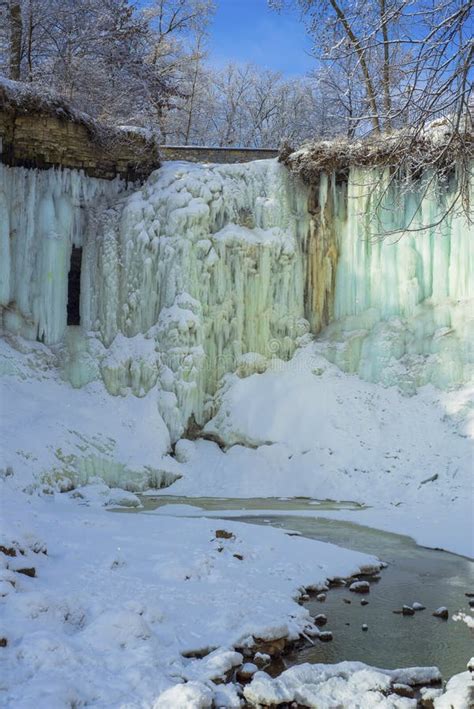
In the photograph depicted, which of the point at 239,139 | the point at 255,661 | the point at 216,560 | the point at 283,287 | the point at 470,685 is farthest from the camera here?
the point at 239,139

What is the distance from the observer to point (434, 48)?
4.99 m

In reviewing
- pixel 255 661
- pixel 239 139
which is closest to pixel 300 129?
pixel 239 139

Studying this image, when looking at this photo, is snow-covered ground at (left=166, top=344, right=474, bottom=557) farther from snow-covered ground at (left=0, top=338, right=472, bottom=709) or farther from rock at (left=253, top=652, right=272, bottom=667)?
rock at (left=253, top=652, right=272, bottom=667)

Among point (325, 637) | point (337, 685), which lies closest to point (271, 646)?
point (325, 637)

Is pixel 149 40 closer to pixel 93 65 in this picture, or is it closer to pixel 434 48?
pixel 93 65

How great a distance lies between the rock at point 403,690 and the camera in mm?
4887

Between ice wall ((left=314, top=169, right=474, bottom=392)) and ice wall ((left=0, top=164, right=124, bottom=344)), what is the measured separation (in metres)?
5.43

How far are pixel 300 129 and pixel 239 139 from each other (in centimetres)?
553

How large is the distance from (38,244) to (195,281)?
11.0 feet

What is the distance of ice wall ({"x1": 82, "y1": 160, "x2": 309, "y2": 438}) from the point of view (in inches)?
579

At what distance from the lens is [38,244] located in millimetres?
15148

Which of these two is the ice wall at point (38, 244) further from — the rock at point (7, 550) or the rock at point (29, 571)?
the rock at point (29, 571)

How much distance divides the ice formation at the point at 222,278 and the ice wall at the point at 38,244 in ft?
0.09

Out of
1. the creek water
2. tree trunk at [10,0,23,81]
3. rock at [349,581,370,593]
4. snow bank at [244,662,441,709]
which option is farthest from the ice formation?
snow bank at [244,662,441,709]
